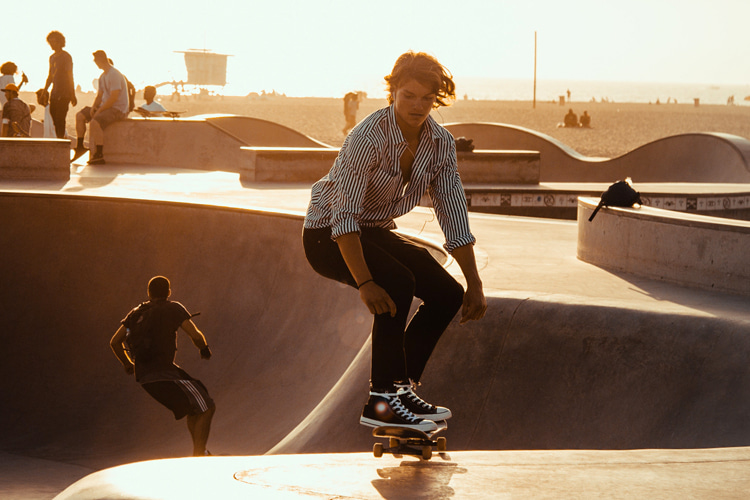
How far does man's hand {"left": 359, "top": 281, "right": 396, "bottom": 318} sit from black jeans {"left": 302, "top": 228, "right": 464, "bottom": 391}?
6 centimetres

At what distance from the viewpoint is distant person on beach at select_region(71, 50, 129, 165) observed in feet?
56.4

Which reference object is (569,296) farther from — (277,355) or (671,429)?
(277,355)

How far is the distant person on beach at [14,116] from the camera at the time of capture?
16.9m

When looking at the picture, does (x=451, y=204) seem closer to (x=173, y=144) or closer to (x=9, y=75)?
(x=9, y=75)

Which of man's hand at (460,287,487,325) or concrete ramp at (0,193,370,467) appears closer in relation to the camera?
man's hand at (460,287,487,325)

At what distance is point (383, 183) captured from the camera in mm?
3680

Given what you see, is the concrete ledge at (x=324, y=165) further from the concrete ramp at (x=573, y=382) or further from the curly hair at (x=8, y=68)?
the concrete ramp at (x=573, y=382)

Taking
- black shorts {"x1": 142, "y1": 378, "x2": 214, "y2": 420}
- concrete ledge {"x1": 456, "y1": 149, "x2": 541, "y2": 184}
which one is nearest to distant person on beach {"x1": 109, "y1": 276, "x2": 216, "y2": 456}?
black shorts {"x1": 142, "y1": 378, "x2": 214, "y2": 420}

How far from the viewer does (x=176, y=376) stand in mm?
6809

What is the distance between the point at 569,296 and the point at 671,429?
62.5 inches

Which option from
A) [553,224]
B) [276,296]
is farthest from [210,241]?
[553,224]

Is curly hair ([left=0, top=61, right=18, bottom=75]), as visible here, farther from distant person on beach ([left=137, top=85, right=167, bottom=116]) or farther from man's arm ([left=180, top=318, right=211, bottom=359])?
man's arm ([left=180, top=318, right=211, bottom=359])

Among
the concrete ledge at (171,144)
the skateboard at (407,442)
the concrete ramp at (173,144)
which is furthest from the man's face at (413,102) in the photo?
the concrete ledge at (171,144)

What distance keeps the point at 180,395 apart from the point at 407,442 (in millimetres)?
3412
